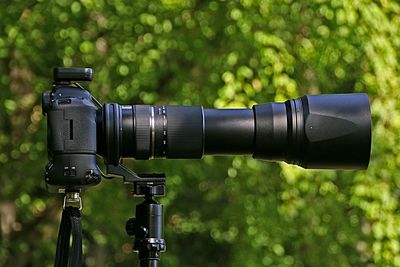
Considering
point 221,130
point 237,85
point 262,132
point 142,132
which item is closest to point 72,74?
point 142,132

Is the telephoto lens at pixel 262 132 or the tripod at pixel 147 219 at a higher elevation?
the telephoto lens at pixel 262 132

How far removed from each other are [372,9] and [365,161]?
295cm

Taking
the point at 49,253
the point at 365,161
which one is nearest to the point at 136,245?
the point at 365,161

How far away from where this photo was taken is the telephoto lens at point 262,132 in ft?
9.45

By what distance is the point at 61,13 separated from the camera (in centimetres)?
575

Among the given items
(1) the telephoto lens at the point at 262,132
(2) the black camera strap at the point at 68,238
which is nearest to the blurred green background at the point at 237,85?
(1) the telephoto lens at the point at 262,132

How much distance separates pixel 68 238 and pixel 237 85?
2.81m

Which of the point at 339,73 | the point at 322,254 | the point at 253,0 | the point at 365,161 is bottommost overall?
the point at 322,254

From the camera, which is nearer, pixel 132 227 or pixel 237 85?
pixel 132 227

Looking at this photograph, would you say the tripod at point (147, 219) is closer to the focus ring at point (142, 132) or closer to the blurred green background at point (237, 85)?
the focus ring at point (142, 132)

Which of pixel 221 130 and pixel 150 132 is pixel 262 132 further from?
pixel 150 132

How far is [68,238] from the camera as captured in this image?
2.83 meters

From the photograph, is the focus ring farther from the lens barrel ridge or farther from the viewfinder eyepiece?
the viewfinder eyepiece

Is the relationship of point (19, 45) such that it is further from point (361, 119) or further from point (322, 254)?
point (361, 119)
